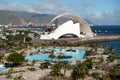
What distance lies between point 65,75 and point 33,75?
2.69 m

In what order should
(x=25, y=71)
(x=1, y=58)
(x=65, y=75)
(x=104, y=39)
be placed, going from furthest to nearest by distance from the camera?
(x=104, y=39)
(x=1, y=58)
(x=25, y=71)
(x=65, y=75)

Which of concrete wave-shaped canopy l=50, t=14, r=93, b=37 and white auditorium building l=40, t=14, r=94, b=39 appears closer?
white auditorium building l=40, t=14, r=94, b=39

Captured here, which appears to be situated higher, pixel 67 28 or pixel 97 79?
pixel 67 28

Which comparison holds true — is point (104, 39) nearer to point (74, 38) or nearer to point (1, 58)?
point (74, 38)

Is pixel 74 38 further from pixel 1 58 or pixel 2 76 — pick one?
pixel 2 76

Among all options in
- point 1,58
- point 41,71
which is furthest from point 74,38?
point 41,71

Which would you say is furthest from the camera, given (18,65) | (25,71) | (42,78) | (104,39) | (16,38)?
(104,39)

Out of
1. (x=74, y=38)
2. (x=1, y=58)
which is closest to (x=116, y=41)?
(x=74, y=38)

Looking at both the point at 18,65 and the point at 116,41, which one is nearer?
the point at 18,65

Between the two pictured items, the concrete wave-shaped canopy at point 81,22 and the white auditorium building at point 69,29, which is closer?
the white auditorium building at point 69,29

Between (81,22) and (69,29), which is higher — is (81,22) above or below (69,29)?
above

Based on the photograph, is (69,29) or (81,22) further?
(81,22)

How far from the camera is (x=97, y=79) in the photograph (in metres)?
23.9

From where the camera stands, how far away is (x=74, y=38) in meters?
66.4
